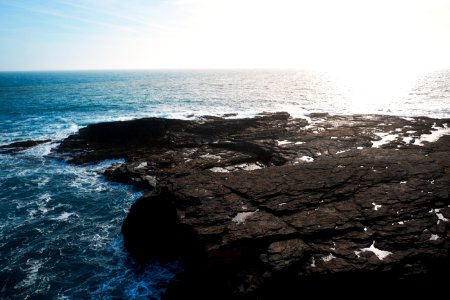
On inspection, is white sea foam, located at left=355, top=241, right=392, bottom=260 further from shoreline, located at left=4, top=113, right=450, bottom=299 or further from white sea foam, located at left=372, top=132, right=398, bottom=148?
white sea foam, located at left=372, top=132, right=398, bottom=148

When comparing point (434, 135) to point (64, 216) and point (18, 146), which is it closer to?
point (64, 216)

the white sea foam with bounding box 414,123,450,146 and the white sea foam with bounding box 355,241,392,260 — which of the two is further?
the white sea foam with bounding box 414,123,450,146

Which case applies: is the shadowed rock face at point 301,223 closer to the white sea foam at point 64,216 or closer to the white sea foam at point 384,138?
the white sea foam at point 384,138

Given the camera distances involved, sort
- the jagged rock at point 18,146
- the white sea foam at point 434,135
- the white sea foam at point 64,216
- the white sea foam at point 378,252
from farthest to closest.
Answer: the jagged rock at point 18,146 < the white sea foam at point 434,135 < the white sea foam at point 64,216 < the white sea foam at point 378,252

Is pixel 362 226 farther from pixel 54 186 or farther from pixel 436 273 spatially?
pixel 54 186

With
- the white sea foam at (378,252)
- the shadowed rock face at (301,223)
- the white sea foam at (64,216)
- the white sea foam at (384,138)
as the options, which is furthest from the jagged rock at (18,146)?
the white sea foam at (384,138)

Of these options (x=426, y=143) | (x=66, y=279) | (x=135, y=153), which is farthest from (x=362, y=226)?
(x=135, y=153)

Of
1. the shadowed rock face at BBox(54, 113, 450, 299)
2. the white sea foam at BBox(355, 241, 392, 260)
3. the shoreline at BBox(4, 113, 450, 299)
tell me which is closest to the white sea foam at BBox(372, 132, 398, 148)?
the shoreline at BBox(4, 113, 450, 299)

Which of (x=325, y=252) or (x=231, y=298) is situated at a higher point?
(x=325, y=252)
